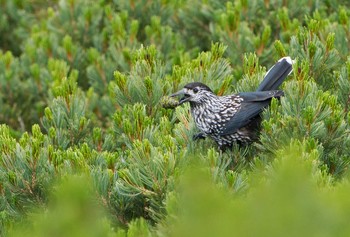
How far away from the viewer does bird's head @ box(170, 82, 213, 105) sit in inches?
210

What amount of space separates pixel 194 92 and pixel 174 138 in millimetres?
473

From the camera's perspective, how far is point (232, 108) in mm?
5312

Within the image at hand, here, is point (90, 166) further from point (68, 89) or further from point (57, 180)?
point (68, 89)

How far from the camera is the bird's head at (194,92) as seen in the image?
5.32 m

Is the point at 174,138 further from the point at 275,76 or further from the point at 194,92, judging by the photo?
the point at 275,76

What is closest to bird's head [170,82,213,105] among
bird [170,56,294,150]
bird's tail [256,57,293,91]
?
bird [170,56,294,150]

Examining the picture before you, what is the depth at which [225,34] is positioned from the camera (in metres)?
7.62

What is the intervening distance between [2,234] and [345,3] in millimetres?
5039

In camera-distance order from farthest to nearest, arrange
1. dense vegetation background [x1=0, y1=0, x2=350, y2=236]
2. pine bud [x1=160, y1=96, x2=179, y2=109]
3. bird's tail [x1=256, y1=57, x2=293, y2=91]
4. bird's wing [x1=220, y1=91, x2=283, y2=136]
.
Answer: pine bud [x1=160, y1=96, x2=179, y2=109], bird's tail [x1=256, y1=57, x2=293, y2=91], bird's wing [x1=220, y1=91, x2=283, y2=136], dense vegetation background [x1=0, y1=0, x2=350, y2=236]

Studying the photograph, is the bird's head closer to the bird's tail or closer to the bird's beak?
Answer: the bird's beak

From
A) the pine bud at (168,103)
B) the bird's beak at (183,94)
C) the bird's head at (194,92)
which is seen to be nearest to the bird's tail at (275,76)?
the bird's head at (194,92)

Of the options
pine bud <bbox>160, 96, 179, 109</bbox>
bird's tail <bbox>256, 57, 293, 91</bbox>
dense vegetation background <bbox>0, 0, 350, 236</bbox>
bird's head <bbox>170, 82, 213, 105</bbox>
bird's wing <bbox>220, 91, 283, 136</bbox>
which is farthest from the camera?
pine bud <bbox>160, 96, 179, 109</bbox>

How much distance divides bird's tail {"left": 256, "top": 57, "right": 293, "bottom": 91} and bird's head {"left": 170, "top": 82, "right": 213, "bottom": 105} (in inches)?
13.7

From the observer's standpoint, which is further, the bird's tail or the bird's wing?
the bird's tail
